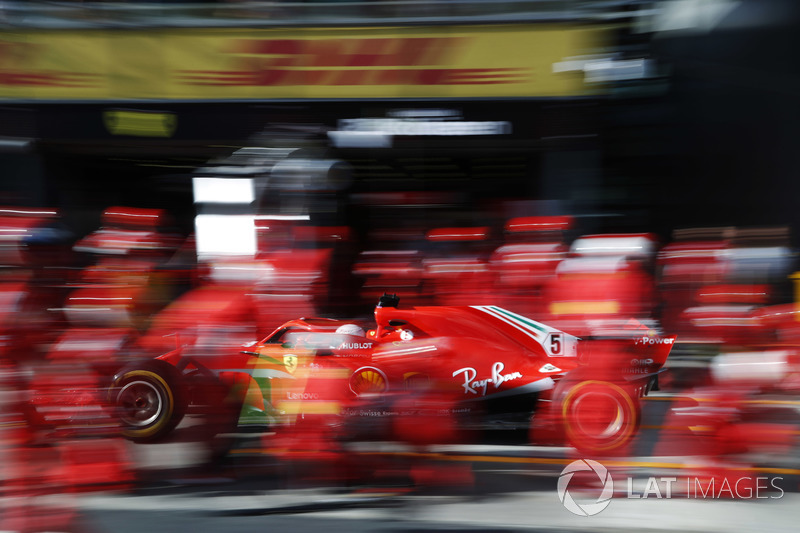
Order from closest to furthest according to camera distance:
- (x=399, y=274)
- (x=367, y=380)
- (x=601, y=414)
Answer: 1. (x=601, y=414)
2. (x=367, y=380)
3. (x=399, y=274)

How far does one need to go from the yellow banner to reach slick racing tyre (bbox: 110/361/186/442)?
6.18 meters

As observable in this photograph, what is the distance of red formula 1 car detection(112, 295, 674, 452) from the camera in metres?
4.75

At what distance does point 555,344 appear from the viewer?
17.4ft

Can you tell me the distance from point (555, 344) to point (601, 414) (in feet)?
2.32

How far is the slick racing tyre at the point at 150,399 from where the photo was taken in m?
5.16

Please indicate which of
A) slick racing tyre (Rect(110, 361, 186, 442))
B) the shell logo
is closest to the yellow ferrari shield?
the shell logo

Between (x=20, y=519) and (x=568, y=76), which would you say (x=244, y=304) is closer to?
(x=20, y=519)

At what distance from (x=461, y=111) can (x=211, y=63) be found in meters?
3.76

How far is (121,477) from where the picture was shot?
456cm

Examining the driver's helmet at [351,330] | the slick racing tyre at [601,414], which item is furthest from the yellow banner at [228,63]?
the slick racing tyre at [601,414]

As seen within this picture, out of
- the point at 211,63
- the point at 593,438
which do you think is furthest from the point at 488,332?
the point at 211,63

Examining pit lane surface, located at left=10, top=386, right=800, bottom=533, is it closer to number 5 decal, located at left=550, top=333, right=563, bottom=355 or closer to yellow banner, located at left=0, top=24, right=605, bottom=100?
number 5 decal, located at left=550, top=333, right=563, bottom=355

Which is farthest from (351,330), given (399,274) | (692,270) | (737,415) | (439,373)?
(737,415)

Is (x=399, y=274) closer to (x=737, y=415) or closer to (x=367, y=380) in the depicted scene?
(x=367, y=380)
